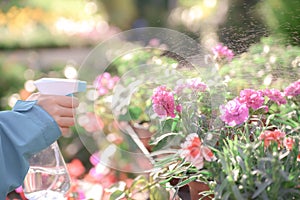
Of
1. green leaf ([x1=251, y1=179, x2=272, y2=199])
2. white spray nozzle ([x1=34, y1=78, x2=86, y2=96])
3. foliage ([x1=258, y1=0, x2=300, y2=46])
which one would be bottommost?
green leaf ([x1=251, y1=179, x2=272, y2=199])

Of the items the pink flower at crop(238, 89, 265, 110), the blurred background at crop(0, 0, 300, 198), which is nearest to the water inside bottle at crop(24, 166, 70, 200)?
the pink flower at crop(238, 89, 265, 110)

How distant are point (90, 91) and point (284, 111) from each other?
42 cm

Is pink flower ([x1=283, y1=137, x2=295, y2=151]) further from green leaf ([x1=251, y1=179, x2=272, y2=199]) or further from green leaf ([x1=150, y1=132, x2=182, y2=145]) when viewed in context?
green leaf ([x1=150, y1=132, x2=182, y2=145])

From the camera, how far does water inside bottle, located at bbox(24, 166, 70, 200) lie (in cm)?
139

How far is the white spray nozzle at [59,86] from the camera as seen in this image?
1.20m

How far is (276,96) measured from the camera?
141 centimetres

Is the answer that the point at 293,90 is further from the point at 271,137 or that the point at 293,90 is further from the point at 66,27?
the point at 66,27

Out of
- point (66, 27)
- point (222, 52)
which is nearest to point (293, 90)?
point (222, 52)

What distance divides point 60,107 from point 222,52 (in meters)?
0.63

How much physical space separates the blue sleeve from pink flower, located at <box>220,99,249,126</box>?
323mm

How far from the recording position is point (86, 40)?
4.41 meters

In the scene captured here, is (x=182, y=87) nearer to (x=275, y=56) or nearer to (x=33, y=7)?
(x=275, y=56)

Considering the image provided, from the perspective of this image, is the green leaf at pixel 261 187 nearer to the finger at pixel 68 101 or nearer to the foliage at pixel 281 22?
the finger at pixel 68 101

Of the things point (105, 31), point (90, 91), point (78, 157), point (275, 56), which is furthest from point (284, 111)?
point (105, 31)
